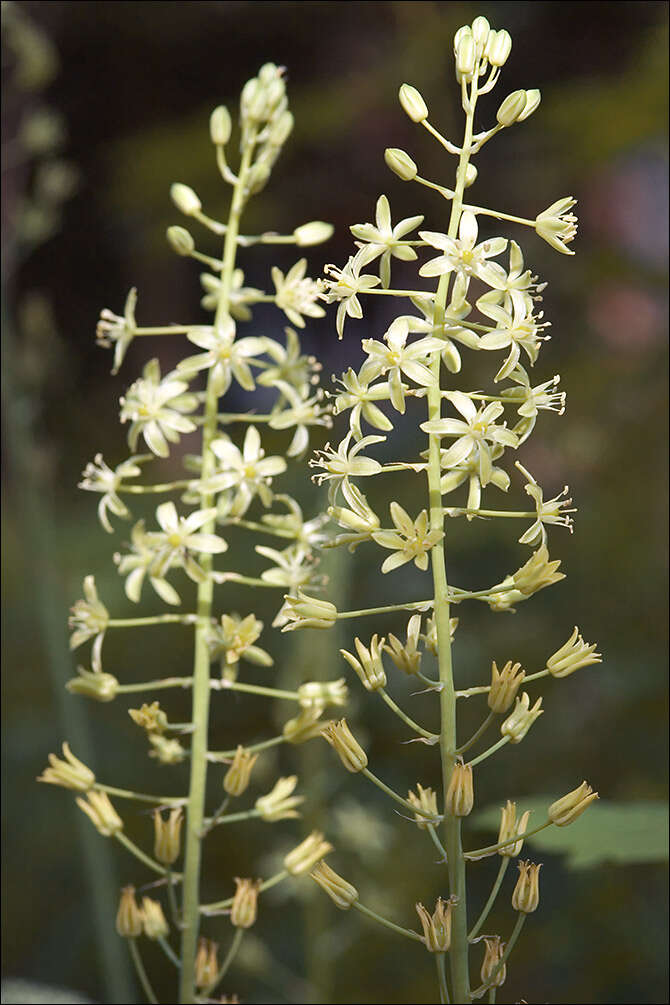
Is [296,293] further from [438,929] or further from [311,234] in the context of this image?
[438,929]

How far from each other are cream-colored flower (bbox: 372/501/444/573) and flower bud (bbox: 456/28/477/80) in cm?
55

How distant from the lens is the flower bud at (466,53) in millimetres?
1293

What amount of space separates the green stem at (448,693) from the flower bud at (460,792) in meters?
0.01

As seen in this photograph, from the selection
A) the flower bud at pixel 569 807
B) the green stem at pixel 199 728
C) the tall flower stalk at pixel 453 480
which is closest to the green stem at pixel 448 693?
the tall flower stalk at pixel 453 480

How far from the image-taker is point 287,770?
3377 mm

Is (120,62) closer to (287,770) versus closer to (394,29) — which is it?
(394,29)

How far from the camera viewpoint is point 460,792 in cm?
115

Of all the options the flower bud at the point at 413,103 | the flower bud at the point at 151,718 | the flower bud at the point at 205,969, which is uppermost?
the flower bud at the point at 413,103

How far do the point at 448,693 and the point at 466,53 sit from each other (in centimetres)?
77

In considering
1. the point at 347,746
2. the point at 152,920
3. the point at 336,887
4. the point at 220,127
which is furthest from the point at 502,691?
the point at 220,127

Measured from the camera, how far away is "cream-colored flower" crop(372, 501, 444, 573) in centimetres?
119

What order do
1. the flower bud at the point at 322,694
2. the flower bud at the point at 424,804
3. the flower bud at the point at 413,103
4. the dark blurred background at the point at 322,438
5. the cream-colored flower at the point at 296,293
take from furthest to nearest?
the dark blurred background at the point at 322,438 → the cream-colored flower at the point at 296,293 → the flower bud at the point at 322,694 → the flower bud at the point at 413,103 → the flower bud at the point at 424,804

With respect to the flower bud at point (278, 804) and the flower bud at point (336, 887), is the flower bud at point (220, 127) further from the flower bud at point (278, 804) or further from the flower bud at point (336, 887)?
the flower bud at point (336, 887)

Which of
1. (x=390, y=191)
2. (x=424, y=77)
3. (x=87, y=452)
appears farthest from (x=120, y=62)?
(x=424, y=77)
